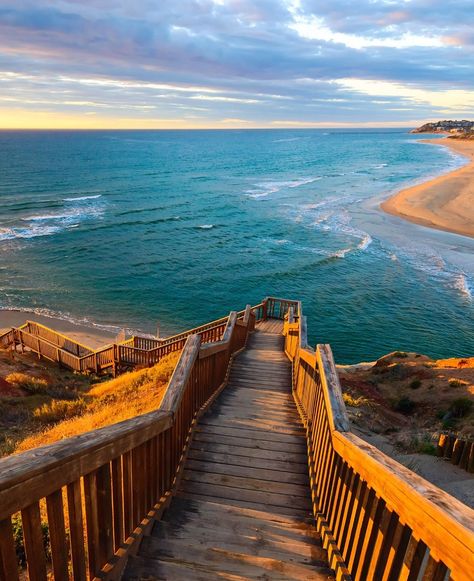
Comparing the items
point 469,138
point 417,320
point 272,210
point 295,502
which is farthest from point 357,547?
point 469,138

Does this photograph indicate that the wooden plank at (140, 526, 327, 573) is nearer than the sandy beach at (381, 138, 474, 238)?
Yes

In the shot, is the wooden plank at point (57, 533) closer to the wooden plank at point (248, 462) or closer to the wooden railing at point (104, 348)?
the wooden plank at point (248, 462)

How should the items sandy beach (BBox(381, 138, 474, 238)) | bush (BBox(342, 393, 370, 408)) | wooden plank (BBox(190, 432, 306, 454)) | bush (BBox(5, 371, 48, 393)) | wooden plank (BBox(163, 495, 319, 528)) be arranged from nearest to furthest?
wooden plank (BBox(163, 495, 319, 528))
wooden plank (BBox(190, 432, 306, 454))
bush (BBox(342, 393, 370, 408))
bush (BBox(5, 371, 48, 393))
sandy beach (BBox(381, 138, 474, 238))

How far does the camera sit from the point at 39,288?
30.5 meters

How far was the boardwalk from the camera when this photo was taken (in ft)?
10.6

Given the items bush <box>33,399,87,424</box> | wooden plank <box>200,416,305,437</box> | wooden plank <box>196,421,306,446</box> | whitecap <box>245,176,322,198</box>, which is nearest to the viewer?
wooden plank <box>196,421,306,446</box>

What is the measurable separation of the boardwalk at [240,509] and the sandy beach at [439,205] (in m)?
40.6

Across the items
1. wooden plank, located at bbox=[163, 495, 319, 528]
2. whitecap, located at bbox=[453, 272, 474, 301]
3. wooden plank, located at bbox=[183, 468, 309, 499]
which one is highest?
wooden plank, located at bbox=[163, 495, 319, 528]

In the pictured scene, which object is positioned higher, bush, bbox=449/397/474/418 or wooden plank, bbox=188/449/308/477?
wooden plank, bbox=188/449/308/477

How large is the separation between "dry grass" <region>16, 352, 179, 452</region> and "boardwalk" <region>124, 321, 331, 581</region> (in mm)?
1577

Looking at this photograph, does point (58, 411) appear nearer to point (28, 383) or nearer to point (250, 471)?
Answer: point (28, 383)

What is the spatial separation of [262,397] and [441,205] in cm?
5045

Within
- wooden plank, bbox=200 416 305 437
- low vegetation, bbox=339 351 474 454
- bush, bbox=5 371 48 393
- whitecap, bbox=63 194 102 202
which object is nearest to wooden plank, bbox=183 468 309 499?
wooden plank, bbox=200 416 305 437

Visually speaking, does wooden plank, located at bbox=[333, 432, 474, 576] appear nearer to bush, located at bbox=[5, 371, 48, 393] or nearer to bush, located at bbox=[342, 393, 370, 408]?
bush, located at bbox=[342, 393, 370, 408]
